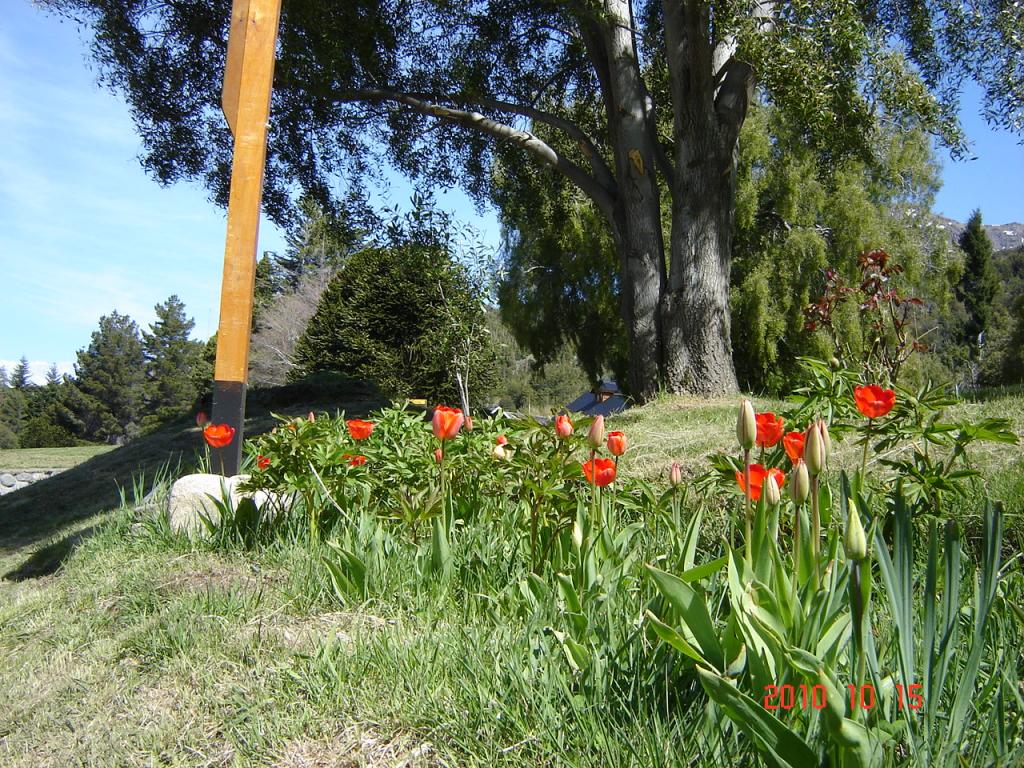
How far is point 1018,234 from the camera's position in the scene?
155 m

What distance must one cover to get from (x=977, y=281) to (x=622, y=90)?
4728 centimetres

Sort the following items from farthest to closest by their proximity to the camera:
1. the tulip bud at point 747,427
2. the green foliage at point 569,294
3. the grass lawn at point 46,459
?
the green foliage at point 569,294 → the grass lawn at point 46,459 → the tulip bud at point 747,427

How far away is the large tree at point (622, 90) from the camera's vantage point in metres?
6.33

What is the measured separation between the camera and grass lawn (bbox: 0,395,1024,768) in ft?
4.52

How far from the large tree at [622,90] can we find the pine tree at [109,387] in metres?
40.1

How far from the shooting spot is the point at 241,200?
12.9ft

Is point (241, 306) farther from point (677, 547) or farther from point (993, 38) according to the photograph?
point (993, 38)

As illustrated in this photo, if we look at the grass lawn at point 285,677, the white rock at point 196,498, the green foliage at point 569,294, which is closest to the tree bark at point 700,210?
the grass lawn at point 285,677

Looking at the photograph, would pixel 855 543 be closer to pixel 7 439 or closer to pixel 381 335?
pixel 381 335

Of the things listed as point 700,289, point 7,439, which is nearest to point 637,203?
point 700,289

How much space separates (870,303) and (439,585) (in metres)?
3.97

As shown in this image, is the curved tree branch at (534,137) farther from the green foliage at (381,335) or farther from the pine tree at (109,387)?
the pine tree at (109,387)

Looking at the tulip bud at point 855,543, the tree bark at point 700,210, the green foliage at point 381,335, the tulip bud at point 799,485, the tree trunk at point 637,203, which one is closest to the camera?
the tulip bud at point 855,543

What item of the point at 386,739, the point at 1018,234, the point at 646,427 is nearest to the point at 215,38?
the point at 646,427
